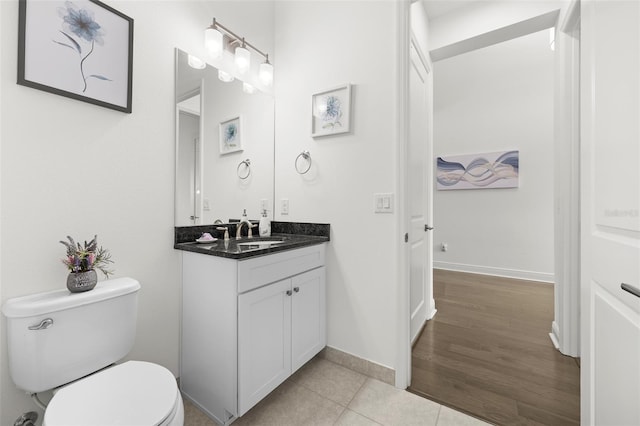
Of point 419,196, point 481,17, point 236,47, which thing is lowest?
point 419,196

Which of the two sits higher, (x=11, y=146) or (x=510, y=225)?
(x=11, y=146)

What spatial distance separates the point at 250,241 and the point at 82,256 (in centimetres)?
87

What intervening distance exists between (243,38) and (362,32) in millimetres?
813

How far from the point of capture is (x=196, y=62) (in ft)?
5.37

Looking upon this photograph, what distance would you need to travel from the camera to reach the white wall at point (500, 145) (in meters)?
3.65

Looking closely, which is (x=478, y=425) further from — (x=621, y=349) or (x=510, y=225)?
(x=510, y=225)

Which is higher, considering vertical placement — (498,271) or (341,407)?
(498,271)

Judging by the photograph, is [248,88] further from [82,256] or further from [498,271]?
[498,271]

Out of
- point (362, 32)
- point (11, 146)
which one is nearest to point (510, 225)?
point (362, 32)

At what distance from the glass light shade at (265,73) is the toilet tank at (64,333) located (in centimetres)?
166

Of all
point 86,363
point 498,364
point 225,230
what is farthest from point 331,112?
point 498,364

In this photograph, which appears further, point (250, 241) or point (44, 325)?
point (250, 241)

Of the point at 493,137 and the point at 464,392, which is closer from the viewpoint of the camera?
the point at 464,392

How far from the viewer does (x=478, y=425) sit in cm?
133
